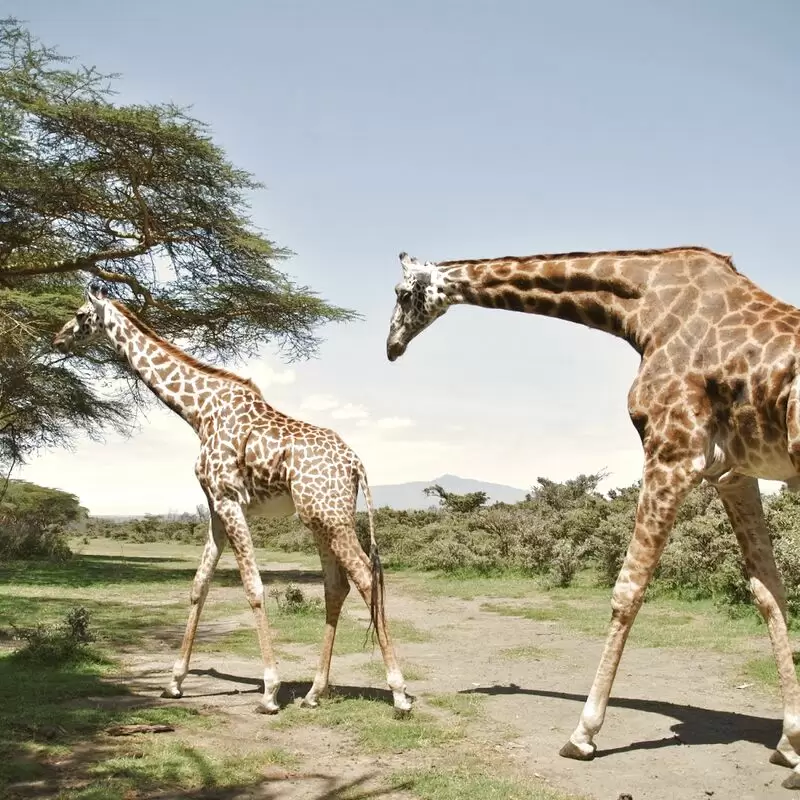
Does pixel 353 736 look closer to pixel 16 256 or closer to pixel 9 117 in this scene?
pixel 9 117

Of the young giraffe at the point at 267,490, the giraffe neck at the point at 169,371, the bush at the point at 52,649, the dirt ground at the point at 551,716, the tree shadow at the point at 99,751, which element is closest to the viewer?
the tree shadow at the point at 99,751

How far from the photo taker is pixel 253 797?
4504 millimetres

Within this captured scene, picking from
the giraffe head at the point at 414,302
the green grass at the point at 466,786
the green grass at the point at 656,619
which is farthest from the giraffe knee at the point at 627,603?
the green grass at the point at 656,619

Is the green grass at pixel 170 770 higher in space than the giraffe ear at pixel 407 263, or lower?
lower

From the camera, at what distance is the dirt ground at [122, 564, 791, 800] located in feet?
15.8

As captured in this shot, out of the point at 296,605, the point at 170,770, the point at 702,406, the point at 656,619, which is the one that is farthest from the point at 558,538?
the point at 170,770

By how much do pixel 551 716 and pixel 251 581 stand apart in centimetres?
261

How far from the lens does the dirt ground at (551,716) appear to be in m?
4.80

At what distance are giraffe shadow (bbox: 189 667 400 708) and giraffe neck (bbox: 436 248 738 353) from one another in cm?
334

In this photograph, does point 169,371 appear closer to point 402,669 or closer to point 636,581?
point 402,669

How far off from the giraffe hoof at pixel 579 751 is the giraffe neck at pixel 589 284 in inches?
103

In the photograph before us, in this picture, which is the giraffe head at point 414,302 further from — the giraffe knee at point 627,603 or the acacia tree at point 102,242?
the acacia tree at point 102,242

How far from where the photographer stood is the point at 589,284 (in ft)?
19.4

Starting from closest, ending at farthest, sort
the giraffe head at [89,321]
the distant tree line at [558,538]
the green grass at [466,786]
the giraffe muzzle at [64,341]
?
the green grass at [466,786] → the giraffe head at [89,321] → the giraffe muzzle at [64,341] → the distant tree line at [558,538]
